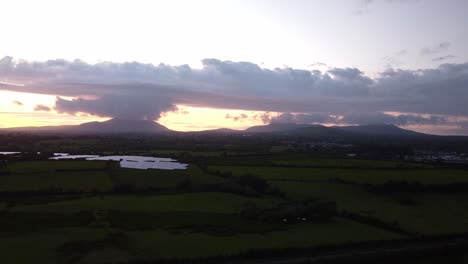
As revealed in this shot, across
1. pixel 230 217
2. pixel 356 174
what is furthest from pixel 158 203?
pixel 356 174

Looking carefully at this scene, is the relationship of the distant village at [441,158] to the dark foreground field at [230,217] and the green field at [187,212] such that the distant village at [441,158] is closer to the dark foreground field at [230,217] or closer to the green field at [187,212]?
the green field at [187,212]

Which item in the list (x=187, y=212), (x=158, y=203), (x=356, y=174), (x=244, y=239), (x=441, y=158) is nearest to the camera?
(x=244, y=239)

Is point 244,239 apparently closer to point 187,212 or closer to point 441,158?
point 187,212

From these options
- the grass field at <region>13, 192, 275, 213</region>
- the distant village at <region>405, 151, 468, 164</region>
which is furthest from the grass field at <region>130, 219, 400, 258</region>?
the distant village at <region>405, 151, 468, 164</region>

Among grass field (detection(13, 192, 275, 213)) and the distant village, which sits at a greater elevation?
the distant village

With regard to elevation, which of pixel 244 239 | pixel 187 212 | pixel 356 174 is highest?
pixel 356 174

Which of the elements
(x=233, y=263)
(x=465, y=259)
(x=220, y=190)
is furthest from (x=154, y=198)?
(x=465, y=259)

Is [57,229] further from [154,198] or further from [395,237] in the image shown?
[395,237]

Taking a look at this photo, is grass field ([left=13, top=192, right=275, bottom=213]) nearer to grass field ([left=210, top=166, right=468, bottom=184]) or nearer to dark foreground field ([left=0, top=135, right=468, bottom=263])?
dark foreground field ([left=0, top=135, right=468, bottom=263])

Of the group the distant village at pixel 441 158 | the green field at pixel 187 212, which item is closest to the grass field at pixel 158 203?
the green field at pixel 187 212
